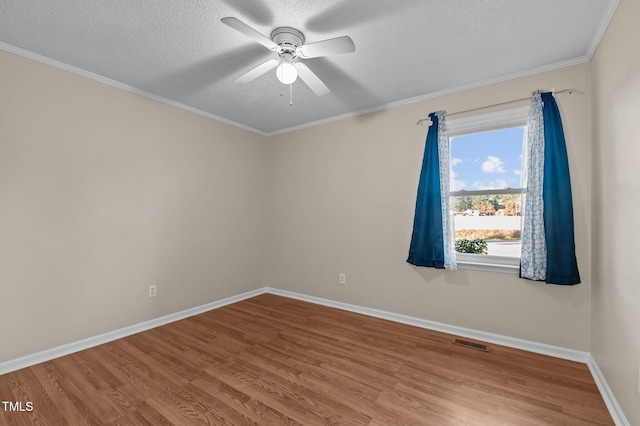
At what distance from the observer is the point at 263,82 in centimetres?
286

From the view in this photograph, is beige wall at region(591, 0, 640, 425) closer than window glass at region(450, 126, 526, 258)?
Yes

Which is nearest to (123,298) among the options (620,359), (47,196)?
(47,196)

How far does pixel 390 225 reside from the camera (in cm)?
339

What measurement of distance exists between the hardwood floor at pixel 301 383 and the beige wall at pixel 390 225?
14.0 inches

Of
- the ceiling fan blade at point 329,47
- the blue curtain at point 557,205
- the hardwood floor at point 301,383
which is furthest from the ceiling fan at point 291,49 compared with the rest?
the hardwood floor at point 301,383

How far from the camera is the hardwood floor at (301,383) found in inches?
69.1

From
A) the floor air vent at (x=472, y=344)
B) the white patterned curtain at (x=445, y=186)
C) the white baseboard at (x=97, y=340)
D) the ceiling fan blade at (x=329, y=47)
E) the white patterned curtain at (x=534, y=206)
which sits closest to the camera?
the ceiling fan blade at (x=329, y=47)

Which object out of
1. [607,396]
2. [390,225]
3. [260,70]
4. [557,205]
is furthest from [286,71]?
[607,396]

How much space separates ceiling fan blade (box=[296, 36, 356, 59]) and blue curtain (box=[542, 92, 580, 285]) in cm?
190

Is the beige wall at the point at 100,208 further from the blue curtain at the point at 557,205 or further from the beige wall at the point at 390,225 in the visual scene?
the blue curtain at the point at 557,205

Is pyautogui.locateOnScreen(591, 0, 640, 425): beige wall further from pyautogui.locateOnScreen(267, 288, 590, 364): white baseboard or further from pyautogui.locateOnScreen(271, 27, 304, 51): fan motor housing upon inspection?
pyautogui.locateOnScreen(271, 27, 304, 51): fan motor housing

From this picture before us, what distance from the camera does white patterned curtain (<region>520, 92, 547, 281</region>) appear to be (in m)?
2.49

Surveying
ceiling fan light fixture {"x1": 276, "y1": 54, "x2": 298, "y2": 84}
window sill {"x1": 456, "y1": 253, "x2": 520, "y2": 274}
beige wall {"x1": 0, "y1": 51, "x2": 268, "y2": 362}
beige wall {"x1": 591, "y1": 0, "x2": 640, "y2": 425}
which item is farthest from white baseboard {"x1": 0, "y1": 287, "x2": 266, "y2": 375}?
beige wall {"x1": 591, "y1": 0, "x2": 640, "y2": 425}

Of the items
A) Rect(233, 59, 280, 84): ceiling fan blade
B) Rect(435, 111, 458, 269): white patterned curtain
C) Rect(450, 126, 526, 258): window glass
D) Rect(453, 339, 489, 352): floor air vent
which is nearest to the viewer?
Rect(233, 59, 280, 84): ceiling fan blade
